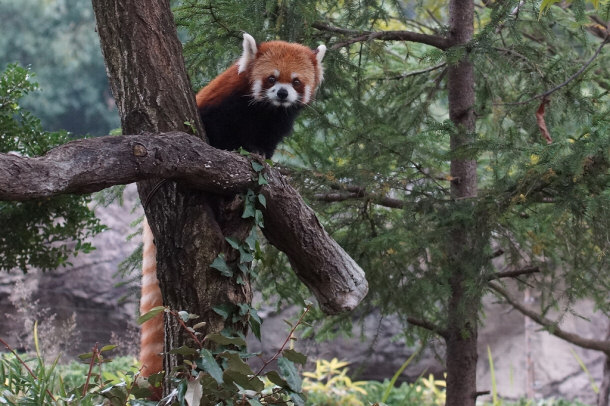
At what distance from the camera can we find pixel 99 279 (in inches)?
318

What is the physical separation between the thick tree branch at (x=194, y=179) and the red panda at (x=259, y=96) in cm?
76

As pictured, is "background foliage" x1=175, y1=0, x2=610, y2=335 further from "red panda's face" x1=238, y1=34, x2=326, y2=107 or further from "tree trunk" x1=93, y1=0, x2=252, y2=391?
"tree trunk" x1=93, y1=0, x2=252, y2=391

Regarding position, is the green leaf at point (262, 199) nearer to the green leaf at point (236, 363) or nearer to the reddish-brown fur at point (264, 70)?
the green leaf at point (236, 363)

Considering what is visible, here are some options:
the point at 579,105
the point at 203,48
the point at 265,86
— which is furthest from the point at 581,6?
the point at 203,48

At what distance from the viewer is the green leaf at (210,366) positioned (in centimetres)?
185

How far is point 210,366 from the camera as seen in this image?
186 centimetres

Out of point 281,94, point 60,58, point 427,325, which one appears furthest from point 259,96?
point 60,58

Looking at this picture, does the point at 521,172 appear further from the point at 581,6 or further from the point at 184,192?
the point at 184,192

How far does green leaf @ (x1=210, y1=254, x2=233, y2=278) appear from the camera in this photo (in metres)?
2.14

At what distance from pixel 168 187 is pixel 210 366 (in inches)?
26.8

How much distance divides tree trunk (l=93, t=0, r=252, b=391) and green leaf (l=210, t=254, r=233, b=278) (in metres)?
0.03

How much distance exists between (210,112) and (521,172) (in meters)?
1.46

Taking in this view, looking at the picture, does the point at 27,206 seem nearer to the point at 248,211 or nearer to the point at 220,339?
the point at 248,211

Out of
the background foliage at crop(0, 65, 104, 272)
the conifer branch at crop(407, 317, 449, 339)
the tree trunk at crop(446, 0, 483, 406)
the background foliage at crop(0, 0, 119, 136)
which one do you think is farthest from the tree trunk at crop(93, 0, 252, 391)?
the background foliage at crop(0, 0, 119, 136)
